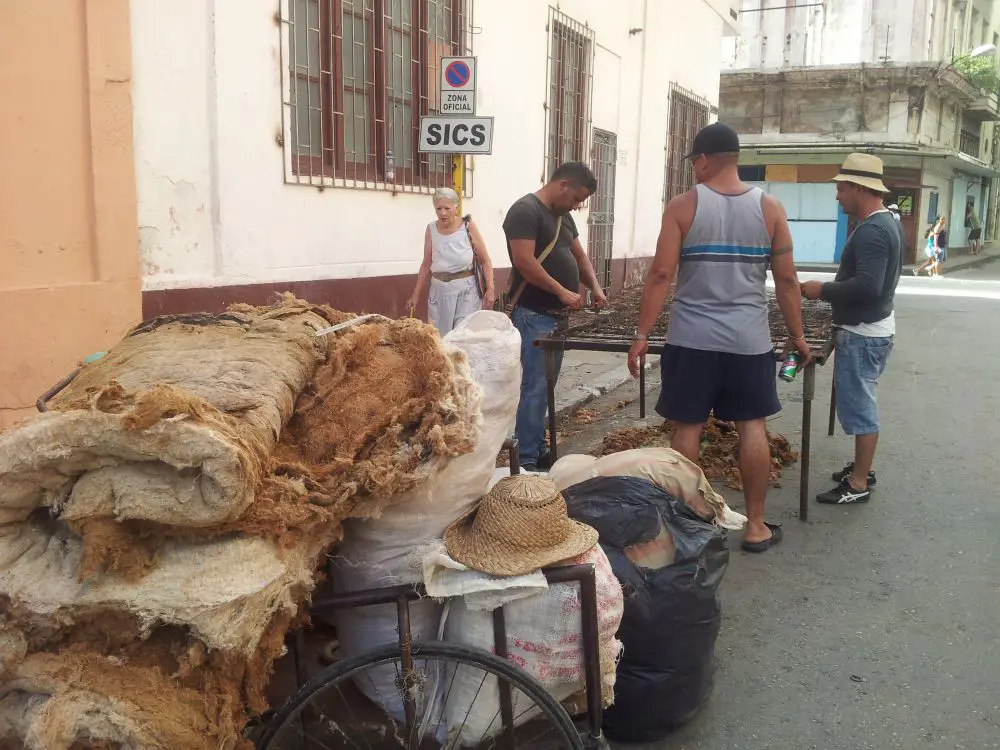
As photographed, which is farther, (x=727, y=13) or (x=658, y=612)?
(x=727, y=13)

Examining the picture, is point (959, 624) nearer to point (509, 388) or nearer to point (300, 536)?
point (509, 388)

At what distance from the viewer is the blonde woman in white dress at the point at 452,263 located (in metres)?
7.35

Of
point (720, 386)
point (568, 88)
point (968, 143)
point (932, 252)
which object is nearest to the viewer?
point (720, 386)

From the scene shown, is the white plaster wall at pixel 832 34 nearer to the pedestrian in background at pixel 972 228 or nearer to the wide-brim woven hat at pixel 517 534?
the pedestrian in background at pixel 972 228

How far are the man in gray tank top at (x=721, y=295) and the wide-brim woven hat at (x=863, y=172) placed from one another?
1142 mm

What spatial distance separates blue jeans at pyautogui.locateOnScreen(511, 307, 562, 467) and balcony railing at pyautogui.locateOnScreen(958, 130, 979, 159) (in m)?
35.7

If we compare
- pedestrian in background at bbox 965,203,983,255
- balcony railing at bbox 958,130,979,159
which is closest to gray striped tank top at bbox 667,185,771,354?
balcony railing at bbox 958,130,979,159

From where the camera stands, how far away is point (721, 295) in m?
4.21

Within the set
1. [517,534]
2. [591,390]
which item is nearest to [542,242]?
[591,390]

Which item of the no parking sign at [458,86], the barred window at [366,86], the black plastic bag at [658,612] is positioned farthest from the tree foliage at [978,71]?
the black plastic bag at [658,612]

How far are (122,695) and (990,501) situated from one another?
522cm

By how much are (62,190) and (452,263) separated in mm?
3149

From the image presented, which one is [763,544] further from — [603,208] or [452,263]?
[603,208]

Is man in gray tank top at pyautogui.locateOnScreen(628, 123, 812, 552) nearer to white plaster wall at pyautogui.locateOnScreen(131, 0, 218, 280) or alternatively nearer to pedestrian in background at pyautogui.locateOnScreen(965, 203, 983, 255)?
white plaster wall at pyautogui.locateOnScreen(131, 0, 218, 280)
